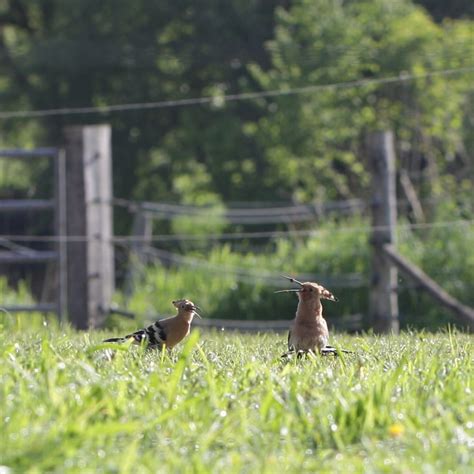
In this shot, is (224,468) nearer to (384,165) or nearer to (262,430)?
(262,430)

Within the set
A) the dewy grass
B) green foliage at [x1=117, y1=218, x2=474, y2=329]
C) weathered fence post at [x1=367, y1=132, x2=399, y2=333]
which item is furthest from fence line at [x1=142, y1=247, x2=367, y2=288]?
the dewy grass

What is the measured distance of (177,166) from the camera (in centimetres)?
1961

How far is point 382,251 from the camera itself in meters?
10.9

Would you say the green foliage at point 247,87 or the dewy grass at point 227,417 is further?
the green foliage at point 247,87

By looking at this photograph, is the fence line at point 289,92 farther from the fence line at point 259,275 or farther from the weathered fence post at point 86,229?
the fence line at point 259,275

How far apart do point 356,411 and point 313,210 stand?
10.8 metres

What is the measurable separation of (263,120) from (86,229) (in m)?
6.38

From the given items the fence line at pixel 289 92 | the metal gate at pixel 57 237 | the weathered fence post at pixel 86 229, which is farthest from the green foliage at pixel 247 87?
the metal gate at pixel 57 237

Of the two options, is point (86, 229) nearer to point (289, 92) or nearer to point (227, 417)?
point (289, 92)

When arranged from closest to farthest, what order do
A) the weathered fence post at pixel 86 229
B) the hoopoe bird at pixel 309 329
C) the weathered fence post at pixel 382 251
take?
the hoopoe bird at pixel 309 329
the weathered fence post at pixel 382 251
the weathered fence post at pixel 86 229

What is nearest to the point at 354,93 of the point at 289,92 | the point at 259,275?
the point at 289,92

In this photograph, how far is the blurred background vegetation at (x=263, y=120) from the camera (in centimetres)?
1278

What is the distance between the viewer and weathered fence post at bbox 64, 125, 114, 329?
11055 mm

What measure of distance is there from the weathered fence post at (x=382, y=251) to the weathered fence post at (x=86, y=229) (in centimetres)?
233
